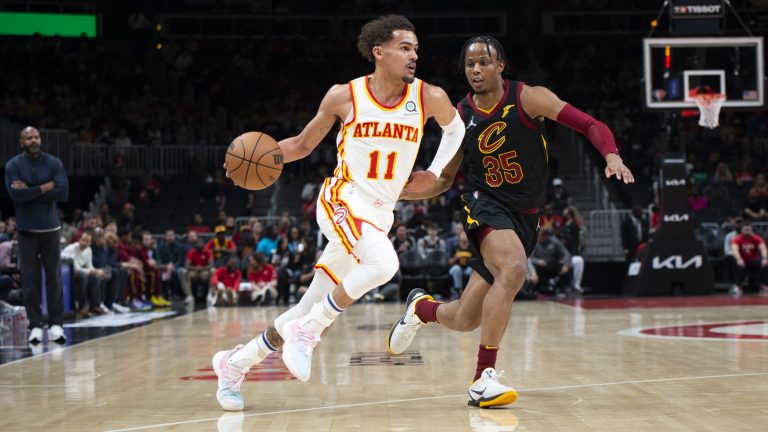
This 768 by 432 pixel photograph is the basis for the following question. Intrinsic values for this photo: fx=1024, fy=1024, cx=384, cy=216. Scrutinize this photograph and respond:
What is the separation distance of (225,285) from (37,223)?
301 inches

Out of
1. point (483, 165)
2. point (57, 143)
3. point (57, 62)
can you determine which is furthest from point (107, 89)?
point (483, 165)

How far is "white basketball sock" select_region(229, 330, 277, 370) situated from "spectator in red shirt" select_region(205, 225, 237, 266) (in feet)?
42.5

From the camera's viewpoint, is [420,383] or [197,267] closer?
[420,383]

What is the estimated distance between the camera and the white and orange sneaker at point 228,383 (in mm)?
5277

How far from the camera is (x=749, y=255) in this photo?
60.0ft

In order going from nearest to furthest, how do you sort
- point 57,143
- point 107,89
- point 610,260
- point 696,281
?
point 696,281 < point 610,260 < point 57,143 < point 107,89

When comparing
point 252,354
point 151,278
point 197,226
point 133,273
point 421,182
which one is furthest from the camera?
point 197,226

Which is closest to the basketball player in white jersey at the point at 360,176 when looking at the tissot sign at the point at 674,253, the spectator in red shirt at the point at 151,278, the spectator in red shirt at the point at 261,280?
the spectator in red shirt at the point at 261,280

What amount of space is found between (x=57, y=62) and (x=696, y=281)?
1774cm

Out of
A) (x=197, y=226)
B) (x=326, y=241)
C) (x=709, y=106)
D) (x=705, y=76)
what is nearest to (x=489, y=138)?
(x=709, y=106)

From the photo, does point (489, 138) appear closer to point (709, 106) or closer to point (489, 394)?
point (489, 394)

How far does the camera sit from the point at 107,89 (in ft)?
87.4

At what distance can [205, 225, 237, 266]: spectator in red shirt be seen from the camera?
1839 cm

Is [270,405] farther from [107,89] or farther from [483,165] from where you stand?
[107,89]
